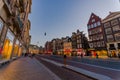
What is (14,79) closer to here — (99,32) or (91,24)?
(99,32)

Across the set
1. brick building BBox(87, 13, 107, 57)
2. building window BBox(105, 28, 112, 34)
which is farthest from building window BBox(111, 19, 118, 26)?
brick building BBox(87, 13, 107, 57)

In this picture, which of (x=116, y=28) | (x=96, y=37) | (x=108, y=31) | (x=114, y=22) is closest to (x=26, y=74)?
(x=116, y=28)

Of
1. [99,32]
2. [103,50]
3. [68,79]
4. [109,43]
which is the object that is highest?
[99,32]

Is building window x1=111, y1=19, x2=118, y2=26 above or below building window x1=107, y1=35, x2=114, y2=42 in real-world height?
above

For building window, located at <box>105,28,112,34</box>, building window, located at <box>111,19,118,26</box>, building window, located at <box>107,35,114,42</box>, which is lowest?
building window, located at <box>107,35,114,42</box>

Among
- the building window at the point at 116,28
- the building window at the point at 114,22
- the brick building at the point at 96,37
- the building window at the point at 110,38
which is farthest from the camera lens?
the brick building at the point at 96,37

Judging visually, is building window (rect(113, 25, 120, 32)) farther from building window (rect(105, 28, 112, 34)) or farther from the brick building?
the brick building

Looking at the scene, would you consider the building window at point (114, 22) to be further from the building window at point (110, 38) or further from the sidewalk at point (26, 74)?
the sidewalk at point (26, 74)

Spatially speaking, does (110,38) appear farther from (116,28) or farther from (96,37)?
(96,37)

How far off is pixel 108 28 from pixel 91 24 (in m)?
12.2

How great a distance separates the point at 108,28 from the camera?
43375 mm

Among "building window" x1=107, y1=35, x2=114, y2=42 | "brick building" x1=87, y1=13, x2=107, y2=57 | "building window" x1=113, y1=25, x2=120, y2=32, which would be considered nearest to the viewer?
"building window" x1=113, y1=25, x2=120, y2=32

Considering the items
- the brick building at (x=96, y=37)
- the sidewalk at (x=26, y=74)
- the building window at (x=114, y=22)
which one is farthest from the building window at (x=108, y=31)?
the sidewalk at (x=26, y=74)

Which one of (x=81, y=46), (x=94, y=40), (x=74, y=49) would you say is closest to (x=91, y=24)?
(x=94, y=40)
